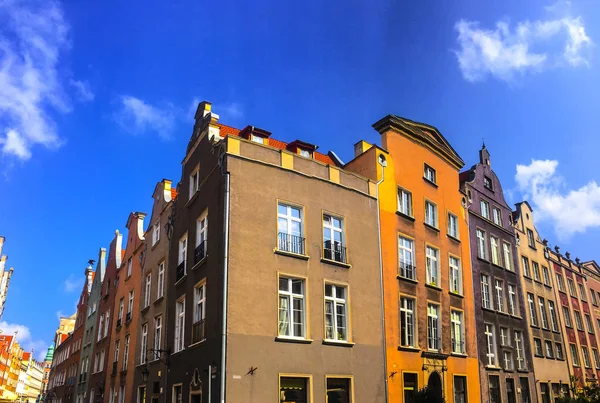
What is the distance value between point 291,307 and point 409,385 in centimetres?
714

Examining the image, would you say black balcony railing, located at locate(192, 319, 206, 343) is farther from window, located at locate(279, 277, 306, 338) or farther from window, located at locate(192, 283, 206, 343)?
window, located at locate(279, 277, 306, 338)

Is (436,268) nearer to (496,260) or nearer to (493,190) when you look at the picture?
(496,260)

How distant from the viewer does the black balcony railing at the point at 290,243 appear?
818 inches

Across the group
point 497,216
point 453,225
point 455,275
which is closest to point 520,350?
point 455,275

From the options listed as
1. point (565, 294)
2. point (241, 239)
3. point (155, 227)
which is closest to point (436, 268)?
point (241, 239)

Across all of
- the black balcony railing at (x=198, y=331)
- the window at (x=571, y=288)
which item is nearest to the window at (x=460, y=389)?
the black balcony railing at (x=198, y=331)

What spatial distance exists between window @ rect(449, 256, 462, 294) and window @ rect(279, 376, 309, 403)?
1148cm

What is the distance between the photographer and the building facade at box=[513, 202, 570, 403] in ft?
111

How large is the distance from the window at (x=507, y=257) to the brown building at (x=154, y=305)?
20.6 meters

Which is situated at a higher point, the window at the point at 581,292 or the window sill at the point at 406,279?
the window at the point at 581,292

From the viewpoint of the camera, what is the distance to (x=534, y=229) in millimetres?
40125

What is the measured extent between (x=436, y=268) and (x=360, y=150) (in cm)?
702

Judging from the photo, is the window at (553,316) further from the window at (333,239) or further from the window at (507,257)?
the window at (333,239)

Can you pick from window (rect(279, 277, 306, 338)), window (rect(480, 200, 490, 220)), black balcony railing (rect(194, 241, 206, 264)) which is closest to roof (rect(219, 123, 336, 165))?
black balcony railing (rect(194, 241, 206, 264))
